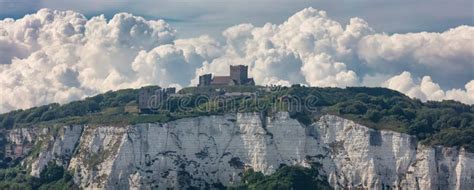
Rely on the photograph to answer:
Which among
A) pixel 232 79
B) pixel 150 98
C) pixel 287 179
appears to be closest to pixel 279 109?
pixel 287 179

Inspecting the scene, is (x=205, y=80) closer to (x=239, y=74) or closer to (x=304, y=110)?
(x=239, y=74)

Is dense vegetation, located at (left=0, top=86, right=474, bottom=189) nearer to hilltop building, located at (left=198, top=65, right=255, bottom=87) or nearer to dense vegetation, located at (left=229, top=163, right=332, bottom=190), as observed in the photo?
dense vegetation, located at (left=229, top=163, right=332, bottom=190)

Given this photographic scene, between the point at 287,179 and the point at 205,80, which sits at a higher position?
the point at 205,80

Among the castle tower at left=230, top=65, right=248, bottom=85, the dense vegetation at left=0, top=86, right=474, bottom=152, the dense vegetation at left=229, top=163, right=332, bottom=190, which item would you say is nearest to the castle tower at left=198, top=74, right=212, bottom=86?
the castle tower at left=230, top=65, right=248, bottom=85

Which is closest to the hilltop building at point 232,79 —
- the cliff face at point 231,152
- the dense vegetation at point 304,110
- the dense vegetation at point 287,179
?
the dense vegetation at point 304,110

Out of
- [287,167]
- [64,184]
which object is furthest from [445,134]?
[64,184]

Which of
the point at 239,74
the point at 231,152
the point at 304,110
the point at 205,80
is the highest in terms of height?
the point at 239,74
